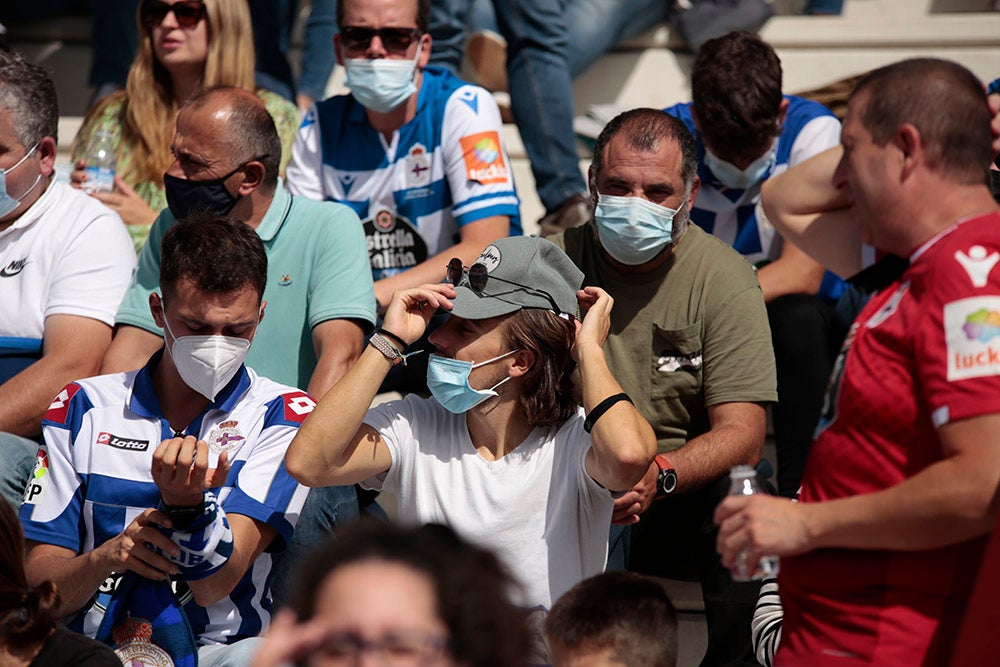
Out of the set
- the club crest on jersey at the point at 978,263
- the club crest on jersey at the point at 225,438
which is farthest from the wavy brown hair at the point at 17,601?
the club crest on jersey at the point at 978,263

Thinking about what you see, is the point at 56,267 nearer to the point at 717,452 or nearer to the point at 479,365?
the point at 479,365

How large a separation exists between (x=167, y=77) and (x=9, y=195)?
1011 mm

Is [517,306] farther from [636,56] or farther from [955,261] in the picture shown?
[636,56]

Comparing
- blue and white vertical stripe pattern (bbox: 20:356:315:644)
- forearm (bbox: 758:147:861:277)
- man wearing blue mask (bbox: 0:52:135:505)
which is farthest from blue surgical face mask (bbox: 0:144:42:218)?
forearm (bbox: 758:147:861:277)

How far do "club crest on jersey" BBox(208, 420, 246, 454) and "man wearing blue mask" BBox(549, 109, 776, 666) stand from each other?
40.8 inches

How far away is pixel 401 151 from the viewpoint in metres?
4.49

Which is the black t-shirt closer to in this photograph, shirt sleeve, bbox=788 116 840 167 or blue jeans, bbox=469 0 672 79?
shirt sleeve, bbox=788 116 840 167

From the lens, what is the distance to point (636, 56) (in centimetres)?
584

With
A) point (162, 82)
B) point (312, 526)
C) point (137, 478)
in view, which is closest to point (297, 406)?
point (312, 526)

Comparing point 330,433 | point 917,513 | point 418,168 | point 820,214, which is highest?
point 820,214

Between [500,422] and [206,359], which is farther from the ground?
[206,359]

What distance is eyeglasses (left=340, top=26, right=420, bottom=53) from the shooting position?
14.7 feet

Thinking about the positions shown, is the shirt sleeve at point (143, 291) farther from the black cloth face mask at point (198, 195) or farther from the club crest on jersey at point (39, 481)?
the club crest on jersey at point (39, 481)

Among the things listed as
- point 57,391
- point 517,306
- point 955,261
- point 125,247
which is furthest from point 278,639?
point 125,247
